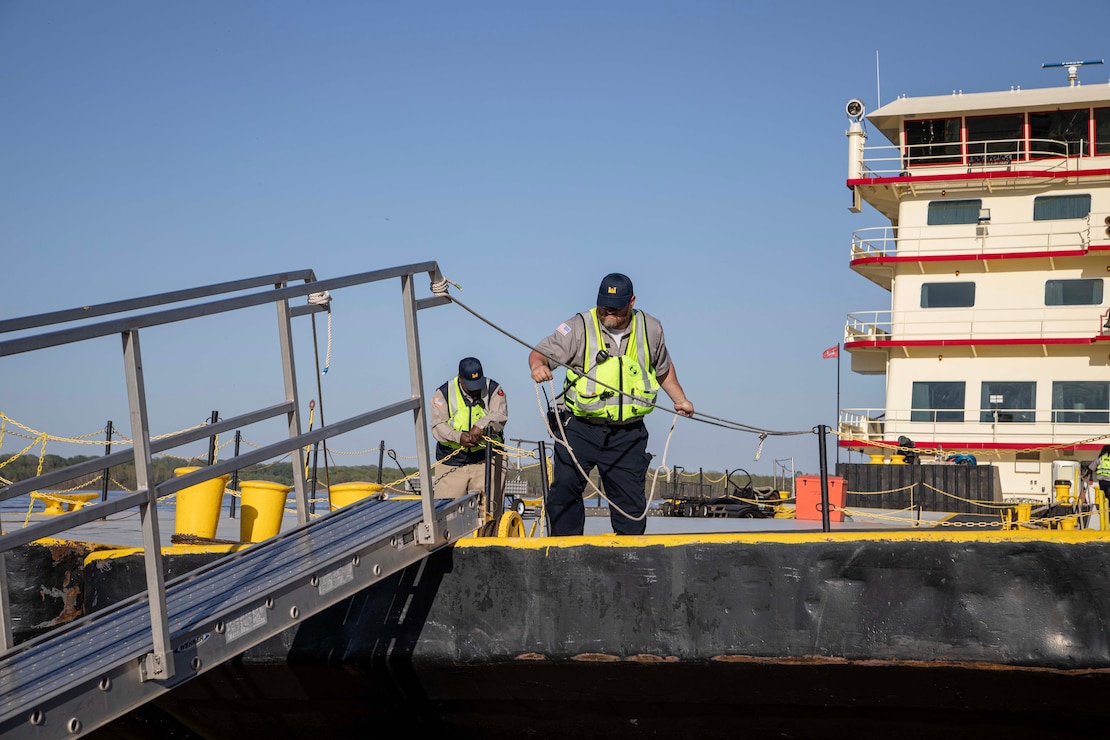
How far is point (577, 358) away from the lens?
6719 mm

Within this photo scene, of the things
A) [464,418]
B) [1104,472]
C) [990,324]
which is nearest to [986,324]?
[990,324]

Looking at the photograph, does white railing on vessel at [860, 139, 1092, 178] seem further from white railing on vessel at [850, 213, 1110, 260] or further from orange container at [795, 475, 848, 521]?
orange container at [795, 475, 848, 521]

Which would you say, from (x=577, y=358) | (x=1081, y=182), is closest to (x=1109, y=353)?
(x=1081, y=182)

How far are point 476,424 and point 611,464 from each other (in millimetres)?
2338

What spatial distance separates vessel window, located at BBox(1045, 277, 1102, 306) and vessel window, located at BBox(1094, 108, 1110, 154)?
2925 millimetres

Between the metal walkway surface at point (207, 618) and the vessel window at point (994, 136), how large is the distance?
69.8 feet

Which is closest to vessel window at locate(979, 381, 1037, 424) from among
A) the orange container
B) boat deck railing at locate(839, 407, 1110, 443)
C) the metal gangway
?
boat deck railing at locate(839, 407, 1110, 443)

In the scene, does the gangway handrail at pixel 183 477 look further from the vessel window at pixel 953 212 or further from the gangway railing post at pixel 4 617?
the vessel window at pixel 953 212

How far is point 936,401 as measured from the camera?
24.0 meters

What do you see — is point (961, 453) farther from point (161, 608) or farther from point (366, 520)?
point (161, 608)

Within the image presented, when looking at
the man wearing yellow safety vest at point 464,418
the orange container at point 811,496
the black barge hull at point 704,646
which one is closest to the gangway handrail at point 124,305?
the black barge hull at point 704,646

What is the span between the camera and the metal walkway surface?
12.1ft

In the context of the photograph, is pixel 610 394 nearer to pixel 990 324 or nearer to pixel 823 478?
pixel 823 478

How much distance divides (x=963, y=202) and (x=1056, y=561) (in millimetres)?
20341
